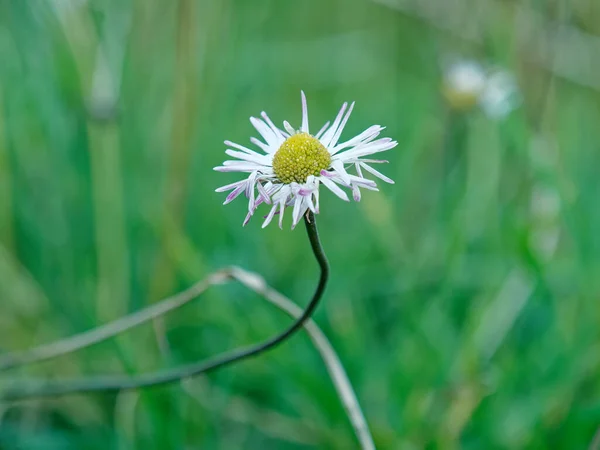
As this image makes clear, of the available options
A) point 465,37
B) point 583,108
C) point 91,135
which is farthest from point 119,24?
point 583,108

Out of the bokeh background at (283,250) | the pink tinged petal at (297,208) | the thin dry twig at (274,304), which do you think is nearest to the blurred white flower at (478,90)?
the bokeh background at (283,250)

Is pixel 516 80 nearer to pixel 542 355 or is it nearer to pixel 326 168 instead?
pixel 542 355

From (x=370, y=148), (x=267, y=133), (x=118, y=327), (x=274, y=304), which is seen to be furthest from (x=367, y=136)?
(x=118, y=327)

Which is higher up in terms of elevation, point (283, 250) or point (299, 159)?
point (283, 250)

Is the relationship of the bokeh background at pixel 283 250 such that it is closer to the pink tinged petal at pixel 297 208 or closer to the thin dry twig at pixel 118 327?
the thin dry twig at pixel 118 327

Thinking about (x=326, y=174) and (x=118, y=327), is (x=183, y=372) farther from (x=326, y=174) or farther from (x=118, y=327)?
(x=326, y=174)

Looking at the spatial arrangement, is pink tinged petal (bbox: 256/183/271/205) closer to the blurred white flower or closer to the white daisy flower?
the white daisy flower
